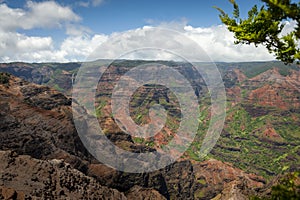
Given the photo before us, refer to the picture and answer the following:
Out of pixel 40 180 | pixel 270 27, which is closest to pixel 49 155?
pixel 40 180

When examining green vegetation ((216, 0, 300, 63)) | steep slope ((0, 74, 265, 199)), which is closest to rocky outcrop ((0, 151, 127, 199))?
steep slope ((0, 74, 265, 199))

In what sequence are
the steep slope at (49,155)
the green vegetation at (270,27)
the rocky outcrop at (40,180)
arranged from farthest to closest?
the steep slope at (49,155) < the rocky outcrop at (40,180) < the green vegetation at (270,27)

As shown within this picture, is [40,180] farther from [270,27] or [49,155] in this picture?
[270,27]

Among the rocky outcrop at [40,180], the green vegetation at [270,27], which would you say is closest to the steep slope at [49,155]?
the rocky outcrop at [40,180]

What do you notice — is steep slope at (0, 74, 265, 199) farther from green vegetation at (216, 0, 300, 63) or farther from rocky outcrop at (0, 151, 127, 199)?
green vegetation at (216, 0, 300, 63)

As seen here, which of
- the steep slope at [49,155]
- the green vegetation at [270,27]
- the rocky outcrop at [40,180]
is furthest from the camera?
the steep slope at [49,155]

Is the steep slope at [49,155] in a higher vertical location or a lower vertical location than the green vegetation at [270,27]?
lower

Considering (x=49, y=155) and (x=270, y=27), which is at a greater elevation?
(x=270, y=27)

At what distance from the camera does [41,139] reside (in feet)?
162

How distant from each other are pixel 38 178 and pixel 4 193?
6.63 m

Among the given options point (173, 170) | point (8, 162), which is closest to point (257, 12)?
point (8, 162)

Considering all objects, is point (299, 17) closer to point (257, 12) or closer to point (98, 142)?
point (257, 12)

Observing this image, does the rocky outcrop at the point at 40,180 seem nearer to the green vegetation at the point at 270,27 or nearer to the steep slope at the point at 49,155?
the steep slope at the point at 49,155

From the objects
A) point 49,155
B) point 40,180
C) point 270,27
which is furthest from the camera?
point 49,155
